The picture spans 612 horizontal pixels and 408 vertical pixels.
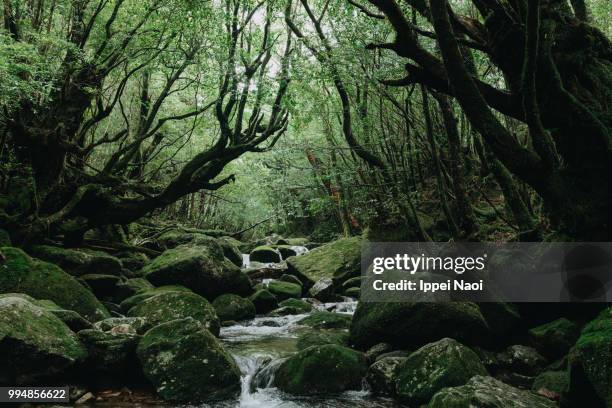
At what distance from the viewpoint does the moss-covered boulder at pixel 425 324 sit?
7.64 metres

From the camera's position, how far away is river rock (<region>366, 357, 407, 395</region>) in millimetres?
6605

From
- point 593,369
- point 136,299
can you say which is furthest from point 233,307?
point 593,369

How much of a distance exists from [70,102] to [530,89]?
1144 cm

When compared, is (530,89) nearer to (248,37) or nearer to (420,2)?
(420,2)

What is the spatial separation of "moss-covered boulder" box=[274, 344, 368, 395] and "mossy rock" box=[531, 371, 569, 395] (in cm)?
243

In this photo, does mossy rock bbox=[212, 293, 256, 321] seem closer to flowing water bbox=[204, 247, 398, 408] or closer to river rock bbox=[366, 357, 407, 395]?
flowing water bbox=[204, 247, 398, 408]

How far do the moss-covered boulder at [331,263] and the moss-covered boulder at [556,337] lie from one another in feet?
29.8

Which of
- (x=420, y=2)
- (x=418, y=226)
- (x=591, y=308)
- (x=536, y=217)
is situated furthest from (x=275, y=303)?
(x=420, y=2)

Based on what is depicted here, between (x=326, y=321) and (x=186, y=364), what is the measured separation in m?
4.93

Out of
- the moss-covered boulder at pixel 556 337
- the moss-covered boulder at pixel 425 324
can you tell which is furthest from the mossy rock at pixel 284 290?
the moss-covered boulder at pixel 556 337

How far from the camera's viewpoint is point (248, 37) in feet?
43.1

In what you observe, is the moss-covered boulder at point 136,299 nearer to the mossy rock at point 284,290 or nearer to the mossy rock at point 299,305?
the mossy rock at point 299,305

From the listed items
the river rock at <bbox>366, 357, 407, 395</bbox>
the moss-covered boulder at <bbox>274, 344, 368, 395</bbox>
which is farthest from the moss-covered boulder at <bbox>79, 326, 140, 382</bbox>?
the river rock at <bbox>366, 357, 407, 395</bbox>

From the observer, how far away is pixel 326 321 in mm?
10852
